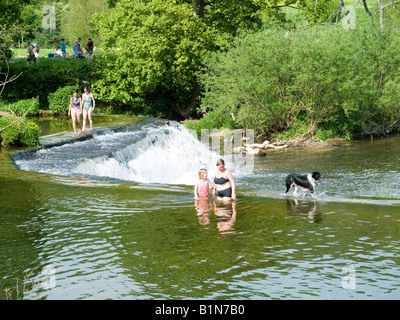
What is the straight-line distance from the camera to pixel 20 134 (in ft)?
78.6

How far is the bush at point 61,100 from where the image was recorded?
36.9 meters

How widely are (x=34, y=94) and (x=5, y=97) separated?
1844 mm

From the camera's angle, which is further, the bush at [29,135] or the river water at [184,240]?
the bush at [29,135]

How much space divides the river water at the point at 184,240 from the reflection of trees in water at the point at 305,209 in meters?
0.02

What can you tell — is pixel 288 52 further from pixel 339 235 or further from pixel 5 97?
pixel 339 235

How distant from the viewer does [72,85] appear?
39375mm

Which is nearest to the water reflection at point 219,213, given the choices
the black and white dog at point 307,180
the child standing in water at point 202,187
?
the child standing in water at point 202,187

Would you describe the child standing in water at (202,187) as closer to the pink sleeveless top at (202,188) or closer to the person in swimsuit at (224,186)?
the pink sleeveless top at (202,188)

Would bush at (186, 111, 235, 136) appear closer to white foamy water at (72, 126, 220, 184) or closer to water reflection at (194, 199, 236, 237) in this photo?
white foamy water at (72, 126, 220, 184)

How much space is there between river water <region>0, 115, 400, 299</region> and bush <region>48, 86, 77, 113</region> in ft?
54.1

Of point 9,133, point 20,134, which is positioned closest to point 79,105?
point 20,134

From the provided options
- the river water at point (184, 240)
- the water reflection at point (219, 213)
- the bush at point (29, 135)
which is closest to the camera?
the river water at point (184, 240)

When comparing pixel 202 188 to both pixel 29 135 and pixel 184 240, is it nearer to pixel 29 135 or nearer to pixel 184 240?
pixel 184 240
